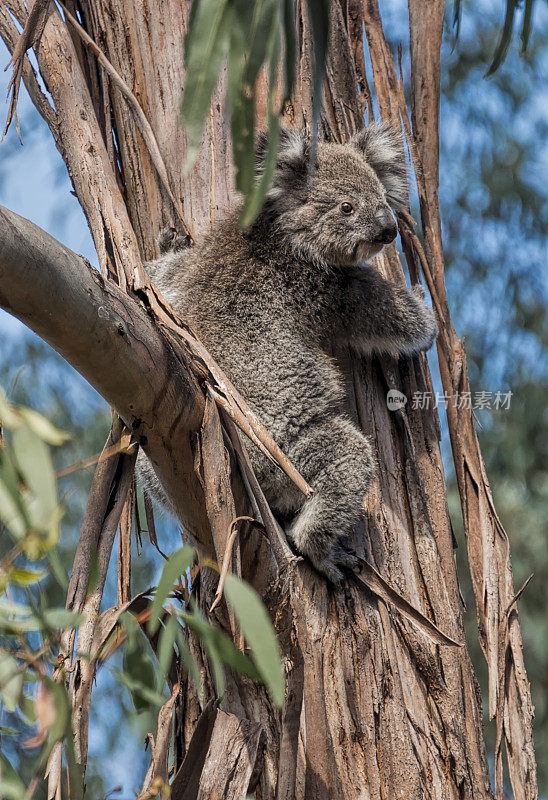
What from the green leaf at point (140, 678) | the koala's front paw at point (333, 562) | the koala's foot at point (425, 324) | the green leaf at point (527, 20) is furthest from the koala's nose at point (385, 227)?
the green leaf at point (140, 678)

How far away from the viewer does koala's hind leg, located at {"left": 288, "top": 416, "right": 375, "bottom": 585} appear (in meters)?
2.30

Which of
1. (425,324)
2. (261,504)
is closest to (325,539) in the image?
(261,504)

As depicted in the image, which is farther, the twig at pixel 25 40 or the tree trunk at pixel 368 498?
the twig at pixel 25 40

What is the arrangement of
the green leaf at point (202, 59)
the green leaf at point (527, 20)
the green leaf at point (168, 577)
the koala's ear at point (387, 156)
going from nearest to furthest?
the green leaf at point (202, 59) < the green leaf at point (168, 577) < the green leaf at point (527, 20) < the koala's ear at point (387, 156)

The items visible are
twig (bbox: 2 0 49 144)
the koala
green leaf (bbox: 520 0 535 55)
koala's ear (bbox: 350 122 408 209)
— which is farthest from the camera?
koala's ear (bbox: 350 122 408 209)

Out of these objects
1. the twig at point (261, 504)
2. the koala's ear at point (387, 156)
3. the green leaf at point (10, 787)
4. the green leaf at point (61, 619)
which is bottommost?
the green leaf at point (10, 787)

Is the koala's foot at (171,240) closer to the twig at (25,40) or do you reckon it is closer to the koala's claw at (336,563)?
the twig at (25,40)

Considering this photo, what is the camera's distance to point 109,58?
2.94 m

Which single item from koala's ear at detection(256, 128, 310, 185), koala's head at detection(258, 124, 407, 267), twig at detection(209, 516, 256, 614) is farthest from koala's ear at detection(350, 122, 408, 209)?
twig at detection(209, 516, 256, 614)

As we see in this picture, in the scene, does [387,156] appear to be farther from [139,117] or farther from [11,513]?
[11,513]

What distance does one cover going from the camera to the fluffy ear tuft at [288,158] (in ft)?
9.60

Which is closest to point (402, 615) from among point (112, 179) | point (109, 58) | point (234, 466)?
point (234, 466)

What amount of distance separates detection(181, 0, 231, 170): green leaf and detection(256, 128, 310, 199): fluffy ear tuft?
163cm

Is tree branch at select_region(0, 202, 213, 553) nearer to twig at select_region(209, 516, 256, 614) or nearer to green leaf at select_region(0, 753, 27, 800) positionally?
twig at select_region(209, 516, 256, 614)
